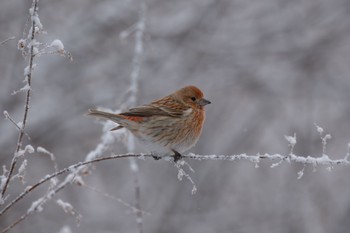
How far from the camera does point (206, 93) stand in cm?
1195

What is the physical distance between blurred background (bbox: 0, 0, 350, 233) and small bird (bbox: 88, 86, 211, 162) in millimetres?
3436

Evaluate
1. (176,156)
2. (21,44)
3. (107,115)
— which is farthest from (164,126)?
(21,44)

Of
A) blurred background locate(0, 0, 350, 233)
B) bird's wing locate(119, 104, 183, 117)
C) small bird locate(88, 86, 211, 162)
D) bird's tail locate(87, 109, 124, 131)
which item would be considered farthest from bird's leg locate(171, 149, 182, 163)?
blurred background locate(0, 0, 350, 233)

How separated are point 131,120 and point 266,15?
660 cm

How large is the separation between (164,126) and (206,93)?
6.57 m

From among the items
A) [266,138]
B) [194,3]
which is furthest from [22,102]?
[266,138]

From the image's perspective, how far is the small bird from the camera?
529cm

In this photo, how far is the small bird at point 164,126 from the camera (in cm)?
529

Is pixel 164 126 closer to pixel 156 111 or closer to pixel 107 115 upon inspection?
pixel 156 111

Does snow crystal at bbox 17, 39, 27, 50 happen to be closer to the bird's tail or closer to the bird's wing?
the bird's tail

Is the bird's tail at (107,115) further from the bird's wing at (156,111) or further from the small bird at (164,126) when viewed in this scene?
the bird's wing at (156,111)

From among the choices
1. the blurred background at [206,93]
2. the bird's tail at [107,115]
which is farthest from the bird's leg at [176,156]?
the blurred background at [206,93]

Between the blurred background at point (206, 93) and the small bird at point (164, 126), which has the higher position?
the blurred background at point (206, 93)

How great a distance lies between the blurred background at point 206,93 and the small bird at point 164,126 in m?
3.44
